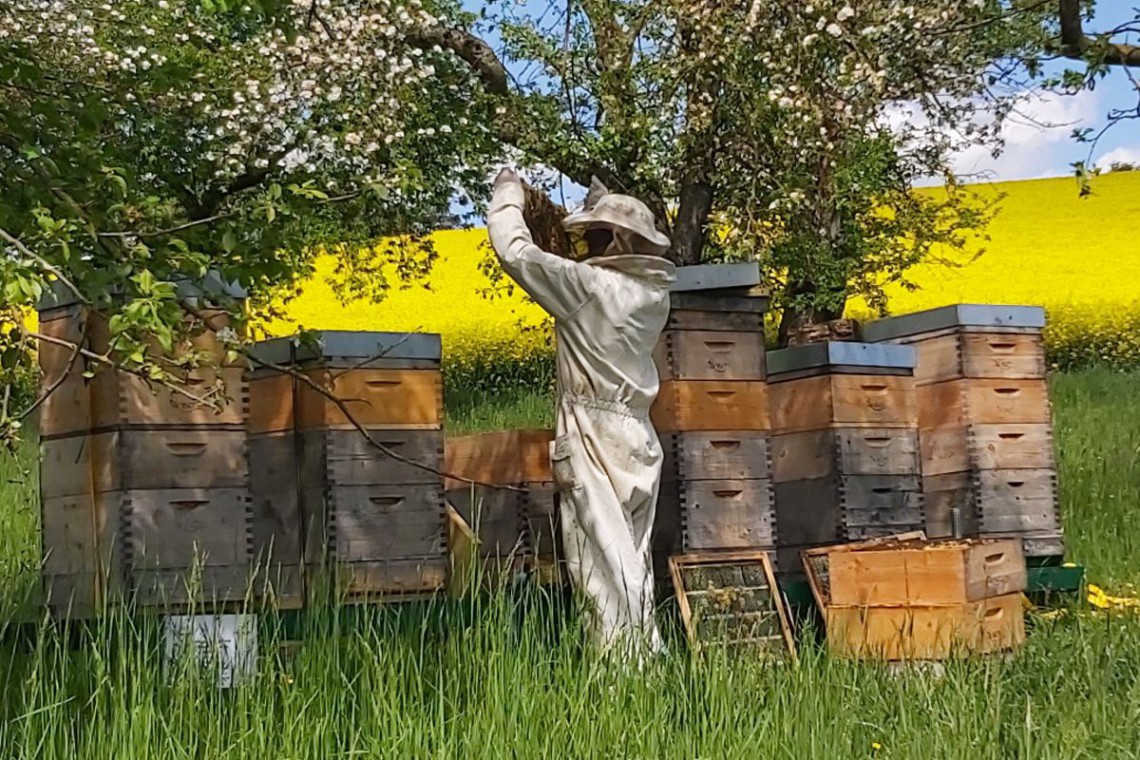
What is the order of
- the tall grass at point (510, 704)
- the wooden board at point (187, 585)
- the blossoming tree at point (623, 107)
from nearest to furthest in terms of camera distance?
the tall grass at point (510, 704) → the wooden board at point (187, 585) → the blossoming tree at point (623, 107)

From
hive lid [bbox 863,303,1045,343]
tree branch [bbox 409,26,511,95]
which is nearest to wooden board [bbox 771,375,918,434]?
hive lid [bbox 863,303,1045,343]

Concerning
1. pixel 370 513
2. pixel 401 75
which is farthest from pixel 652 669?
pixel 401 75

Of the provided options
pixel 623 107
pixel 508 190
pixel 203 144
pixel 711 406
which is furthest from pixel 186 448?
pixel 203 144

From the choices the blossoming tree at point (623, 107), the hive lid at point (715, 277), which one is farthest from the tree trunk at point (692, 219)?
the hive lid at point (715, 277)

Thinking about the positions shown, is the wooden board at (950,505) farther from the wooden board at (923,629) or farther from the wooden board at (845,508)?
the wooden board at (923,629)

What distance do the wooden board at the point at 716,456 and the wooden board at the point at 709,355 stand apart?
0.23 m

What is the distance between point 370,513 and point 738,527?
5.04 feet

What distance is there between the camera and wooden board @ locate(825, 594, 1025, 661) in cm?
503

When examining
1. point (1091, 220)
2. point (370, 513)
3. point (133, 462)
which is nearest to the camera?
point (133, 462)

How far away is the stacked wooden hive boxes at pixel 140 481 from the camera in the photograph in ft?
14.8

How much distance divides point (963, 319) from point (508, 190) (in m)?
2.73

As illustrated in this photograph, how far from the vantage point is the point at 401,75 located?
35.0 ft

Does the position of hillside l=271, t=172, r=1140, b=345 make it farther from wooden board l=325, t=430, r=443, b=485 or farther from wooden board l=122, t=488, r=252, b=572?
wooden board l=122, t=488, r=252, b=572

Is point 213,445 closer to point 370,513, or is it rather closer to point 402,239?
point 370,513
